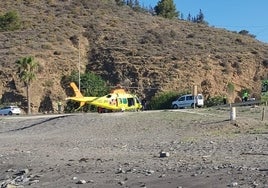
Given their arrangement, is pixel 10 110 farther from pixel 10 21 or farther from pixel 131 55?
pixel 10 21

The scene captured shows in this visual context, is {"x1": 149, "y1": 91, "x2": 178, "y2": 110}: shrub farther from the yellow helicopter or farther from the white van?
the yellow helicopter

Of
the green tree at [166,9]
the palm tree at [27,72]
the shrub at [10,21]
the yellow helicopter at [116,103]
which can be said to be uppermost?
the green tree at [166,9]

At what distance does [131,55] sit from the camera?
78938 millimetres

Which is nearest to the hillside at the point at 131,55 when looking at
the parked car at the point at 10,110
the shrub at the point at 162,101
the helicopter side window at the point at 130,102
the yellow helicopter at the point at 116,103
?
the parked car at the point at 10,110

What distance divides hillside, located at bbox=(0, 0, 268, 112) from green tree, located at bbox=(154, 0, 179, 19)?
43.4ft

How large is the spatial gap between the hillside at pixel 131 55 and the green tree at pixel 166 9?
13217 mm

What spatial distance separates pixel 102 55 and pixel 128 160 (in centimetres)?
6232

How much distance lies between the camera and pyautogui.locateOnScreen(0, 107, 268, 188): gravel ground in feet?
47.1

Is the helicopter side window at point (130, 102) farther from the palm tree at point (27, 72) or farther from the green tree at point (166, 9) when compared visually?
the green tree at point (166, 9)

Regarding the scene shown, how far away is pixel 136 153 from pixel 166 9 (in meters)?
92.9

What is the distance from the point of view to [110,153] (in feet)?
68.6

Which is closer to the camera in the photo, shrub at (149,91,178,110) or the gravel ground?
the gravel ground

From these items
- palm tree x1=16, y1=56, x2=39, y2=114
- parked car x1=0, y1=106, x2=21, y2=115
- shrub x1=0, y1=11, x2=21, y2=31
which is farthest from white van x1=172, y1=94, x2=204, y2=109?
shrub x1=0, y1=11, x2=21, y2=31

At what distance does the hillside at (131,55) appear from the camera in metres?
73.7
